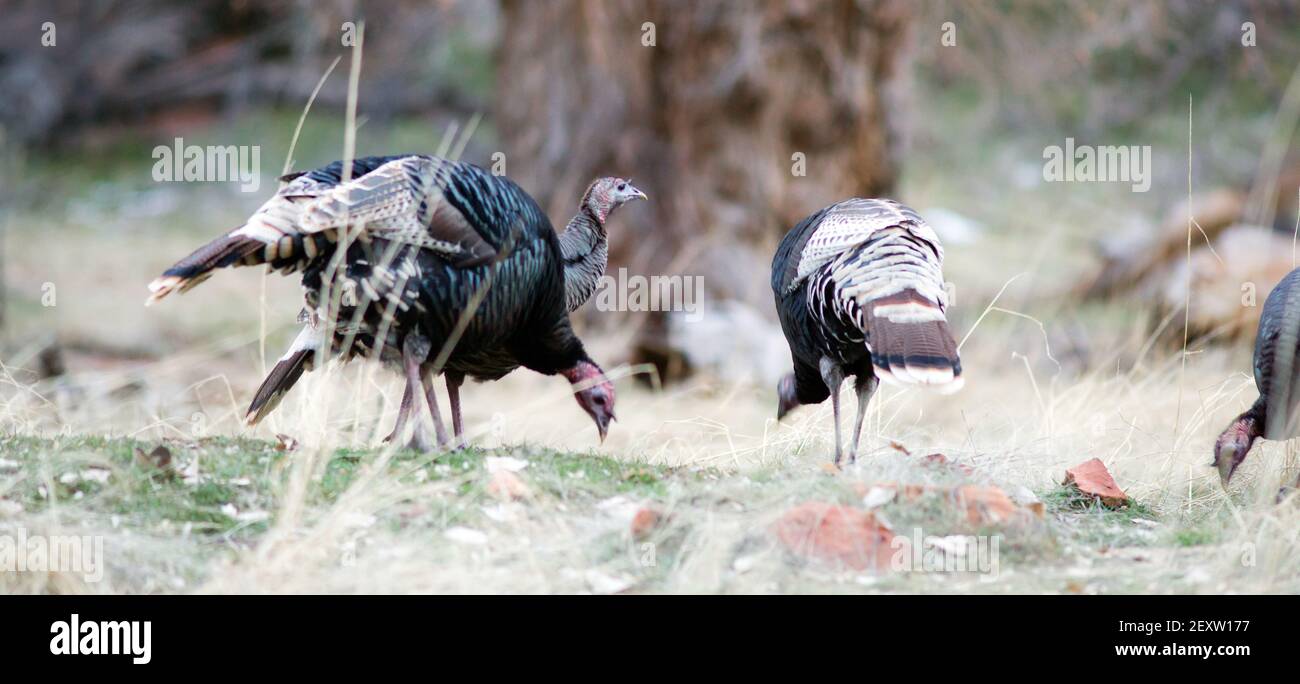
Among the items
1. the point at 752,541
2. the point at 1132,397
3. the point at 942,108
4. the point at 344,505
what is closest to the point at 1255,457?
the point at 1132,397

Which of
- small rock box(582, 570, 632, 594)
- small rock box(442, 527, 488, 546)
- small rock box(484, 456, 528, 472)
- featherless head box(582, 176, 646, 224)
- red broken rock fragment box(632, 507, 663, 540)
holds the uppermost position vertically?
featherless head box(582, 176, 646, 224)

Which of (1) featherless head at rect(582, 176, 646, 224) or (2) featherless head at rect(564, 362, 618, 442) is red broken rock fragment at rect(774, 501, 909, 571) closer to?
(2) featherless head at rect(564, 362, 618, 442)

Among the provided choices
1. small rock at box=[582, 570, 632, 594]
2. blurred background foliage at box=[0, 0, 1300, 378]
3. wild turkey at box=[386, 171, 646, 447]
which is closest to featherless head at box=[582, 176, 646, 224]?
wild turkey at box=[386, 171, 646, 447]

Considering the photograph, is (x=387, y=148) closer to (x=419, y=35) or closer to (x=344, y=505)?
(x=419, y=35)

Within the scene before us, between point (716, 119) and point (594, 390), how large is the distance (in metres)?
4.27

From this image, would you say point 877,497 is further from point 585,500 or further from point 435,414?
point 435,414

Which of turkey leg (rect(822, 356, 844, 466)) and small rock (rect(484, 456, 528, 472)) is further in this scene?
turkey leg (rect(822, 356, 844, 466))

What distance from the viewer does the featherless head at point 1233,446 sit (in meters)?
5.07

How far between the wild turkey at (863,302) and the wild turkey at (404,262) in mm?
998

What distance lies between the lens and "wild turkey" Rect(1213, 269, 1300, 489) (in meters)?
4.98

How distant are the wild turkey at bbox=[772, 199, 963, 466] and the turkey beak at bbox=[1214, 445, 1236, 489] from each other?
1214mm

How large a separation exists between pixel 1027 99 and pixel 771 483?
1185 cm

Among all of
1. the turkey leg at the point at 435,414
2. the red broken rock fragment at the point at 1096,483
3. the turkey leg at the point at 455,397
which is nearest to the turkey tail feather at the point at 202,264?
the turkey leg at the point at 435,414

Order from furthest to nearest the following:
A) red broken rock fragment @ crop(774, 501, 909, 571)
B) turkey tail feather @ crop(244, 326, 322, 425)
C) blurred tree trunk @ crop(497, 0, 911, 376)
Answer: blurred tree trunk @ crop(497, 0, 911, 376) → turkey tail feather @ crop(244, 326, 322, 425) → red broken rock fragment @ crop(774, 501, 909, 571)
